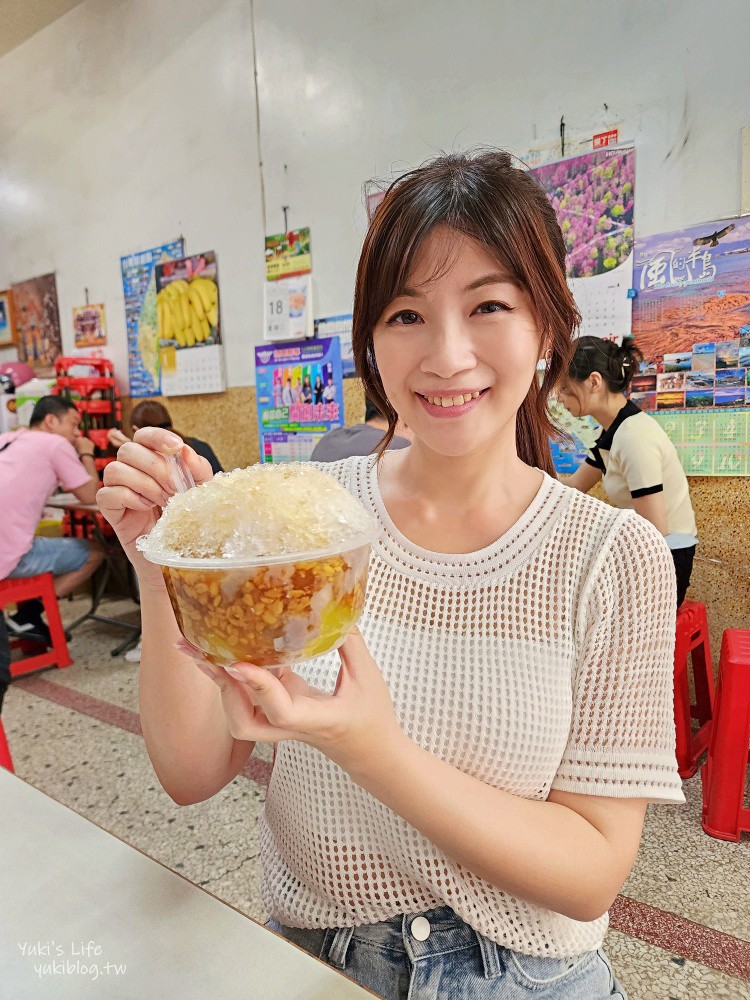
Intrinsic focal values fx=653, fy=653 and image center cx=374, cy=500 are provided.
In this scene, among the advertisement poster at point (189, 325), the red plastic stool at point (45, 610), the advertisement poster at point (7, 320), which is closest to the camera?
the red plastic stool at point (45, 610)

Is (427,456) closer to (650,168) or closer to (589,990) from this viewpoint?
(589,990)

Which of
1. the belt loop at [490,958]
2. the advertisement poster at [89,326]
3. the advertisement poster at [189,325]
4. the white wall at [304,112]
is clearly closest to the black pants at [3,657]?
the belt loop at [490,958]

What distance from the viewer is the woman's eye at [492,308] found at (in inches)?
33.6

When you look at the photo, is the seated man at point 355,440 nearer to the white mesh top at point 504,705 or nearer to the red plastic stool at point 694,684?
the red plastic stool at point 694,684

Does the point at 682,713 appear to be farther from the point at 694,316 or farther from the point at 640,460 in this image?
the point at 694,316

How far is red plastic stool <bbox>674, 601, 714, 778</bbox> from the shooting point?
7.79 feet

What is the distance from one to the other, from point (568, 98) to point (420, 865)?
300cm

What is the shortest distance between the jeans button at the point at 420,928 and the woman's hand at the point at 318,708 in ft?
1.04

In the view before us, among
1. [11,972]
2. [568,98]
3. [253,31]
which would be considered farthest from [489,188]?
[253,31]

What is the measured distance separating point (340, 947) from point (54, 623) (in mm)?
3330

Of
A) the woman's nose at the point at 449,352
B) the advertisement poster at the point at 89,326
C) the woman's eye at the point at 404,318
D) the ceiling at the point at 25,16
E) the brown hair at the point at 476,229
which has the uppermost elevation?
the ceiling at the point at 25,16

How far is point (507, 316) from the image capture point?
85cm

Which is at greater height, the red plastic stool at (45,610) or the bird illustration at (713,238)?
the bird illustration at (713,238)

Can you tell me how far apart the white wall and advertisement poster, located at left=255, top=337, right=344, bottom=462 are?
9.2 inches
